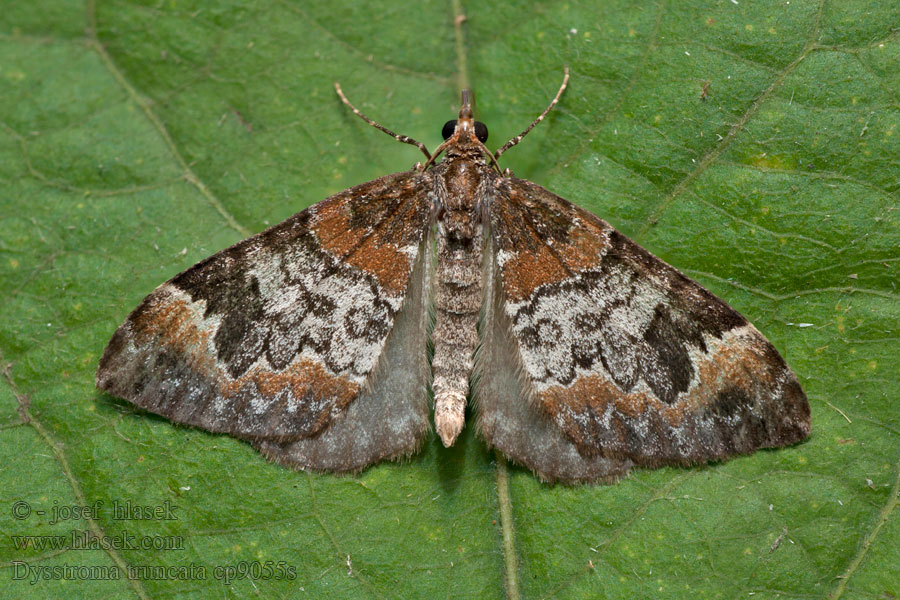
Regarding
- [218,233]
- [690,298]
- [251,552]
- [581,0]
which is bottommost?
[251,552]

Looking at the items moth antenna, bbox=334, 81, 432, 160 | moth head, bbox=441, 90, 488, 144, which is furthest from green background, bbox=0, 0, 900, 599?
moth head, bbox=441, 90, 488, 144

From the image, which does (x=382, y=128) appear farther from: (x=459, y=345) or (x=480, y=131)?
(x=459, y=345)

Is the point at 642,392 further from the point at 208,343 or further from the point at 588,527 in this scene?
the point at 208,343

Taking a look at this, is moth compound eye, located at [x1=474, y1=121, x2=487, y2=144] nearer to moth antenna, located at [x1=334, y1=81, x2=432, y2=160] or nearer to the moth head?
the moth head

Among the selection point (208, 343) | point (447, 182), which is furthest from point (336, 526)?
point (447, 182)

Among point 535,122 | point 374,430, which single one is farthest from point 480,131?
point 374,430

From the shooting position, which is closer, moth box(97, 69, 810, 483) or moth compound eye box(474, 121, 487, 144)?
moth box(97, 69, 810, 483)

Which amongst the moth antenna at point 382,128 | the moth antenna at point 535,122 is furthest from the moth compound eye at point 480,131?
the moth antenna at point 382,128
